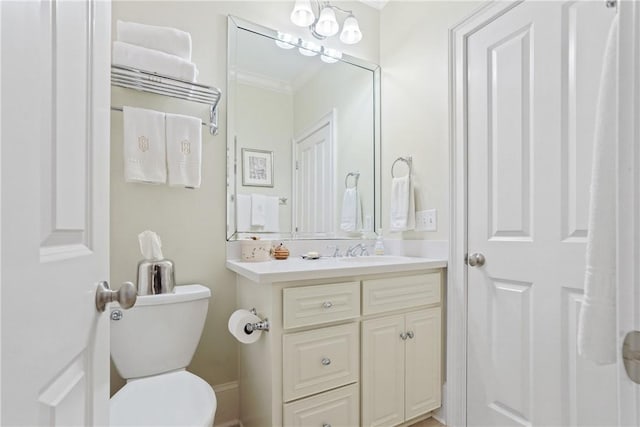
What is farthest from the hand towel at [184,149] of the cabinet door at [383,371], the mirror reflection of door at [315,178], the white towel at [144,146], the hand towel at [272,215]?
the cabinet door at [383,371]

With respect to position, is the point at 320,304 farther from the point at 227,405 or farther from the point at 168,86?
the point at 168,86

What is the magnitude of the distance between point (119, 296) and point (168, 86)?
3.96 feet

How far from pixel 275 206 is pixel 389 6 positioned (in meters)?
1.58

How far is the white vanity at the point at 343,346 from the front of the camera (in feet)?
3.95

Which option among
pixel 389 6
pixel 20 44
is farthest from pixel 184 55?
pixel 389 6

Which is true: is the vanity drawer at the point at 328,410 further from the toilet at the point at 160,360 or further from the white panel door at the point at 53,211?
the white panel door at the point at 53,211

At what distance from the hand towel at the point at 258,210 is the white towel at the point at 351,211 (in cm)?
54

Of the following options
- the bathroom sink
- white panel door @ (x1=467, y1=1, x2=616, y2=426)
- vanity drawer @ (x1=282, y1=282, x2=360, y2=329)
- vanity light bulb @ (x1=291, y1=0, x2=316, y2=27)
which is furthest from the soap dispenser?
vanity light bulb @ (x1=291, y1=0, x2=316, y2=27)

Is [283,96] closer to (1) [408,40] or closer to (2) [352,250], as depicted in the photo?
(1) [408,40]

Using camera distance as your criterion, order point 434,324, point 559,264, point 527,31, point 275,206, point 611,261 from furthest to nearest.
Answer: point 275,206
point 434,324
point 527,31
point 559,264
point 611,261

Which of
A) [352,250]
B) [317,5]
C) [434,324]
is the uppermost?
[317,5]

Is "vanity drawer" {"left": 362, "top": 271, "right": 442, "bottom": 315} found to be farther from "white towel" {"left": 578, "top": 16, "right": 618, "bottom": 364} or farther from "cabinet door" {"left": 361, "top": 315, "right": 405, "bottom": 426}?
"white towel" {"left": 578, "top": 16, "right": 618, "bottom": 364}

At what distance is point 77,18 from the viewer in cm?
51

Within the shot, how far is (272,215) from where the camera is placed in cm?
185
